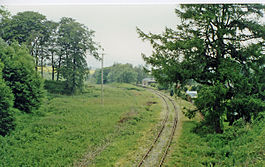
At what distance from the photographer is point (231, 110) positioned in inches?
302

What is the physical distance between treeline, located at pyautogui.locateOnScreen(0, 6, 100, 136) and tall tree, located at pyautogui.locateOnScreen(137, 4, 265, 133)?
529cm

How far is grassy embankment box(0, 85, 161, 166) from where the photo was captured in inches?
258

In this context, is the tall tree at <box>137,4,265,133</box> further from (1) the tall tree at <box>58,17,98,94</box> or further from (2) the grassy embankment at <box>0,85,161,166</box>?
(1) the tall tree at <box>58,17,98,94</box>

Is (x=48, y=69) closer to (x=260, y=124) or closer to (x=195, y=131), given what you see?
(x=195, y=131)

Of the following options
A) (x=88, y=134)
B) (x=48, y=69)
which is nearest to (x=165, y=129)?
(x=88, y=134)

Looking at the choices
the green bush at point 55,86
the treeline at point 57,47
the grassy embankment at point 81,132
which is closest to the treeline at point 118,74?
the grassy embankment at point 81,132

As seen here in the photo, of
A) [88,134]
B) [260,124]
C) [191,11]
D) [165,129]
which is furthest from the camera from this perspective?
[165,129]

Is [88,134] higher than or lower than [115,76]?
lower

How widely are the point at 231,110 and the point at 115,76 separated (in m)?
10.3

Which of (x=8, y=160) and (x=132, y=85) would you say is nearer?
(x=8, y=160)

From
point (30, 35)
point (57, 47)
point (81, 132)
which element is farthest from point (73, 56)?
point (81, 132)

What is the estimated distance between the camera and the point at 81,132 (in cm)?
892

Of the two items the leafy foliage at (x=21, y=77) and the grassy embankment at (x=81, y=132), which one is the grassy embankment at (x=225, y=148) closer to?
the grassy embankment at (x=81, y=132)

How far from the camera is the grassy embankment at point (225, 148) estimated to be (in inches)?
210
